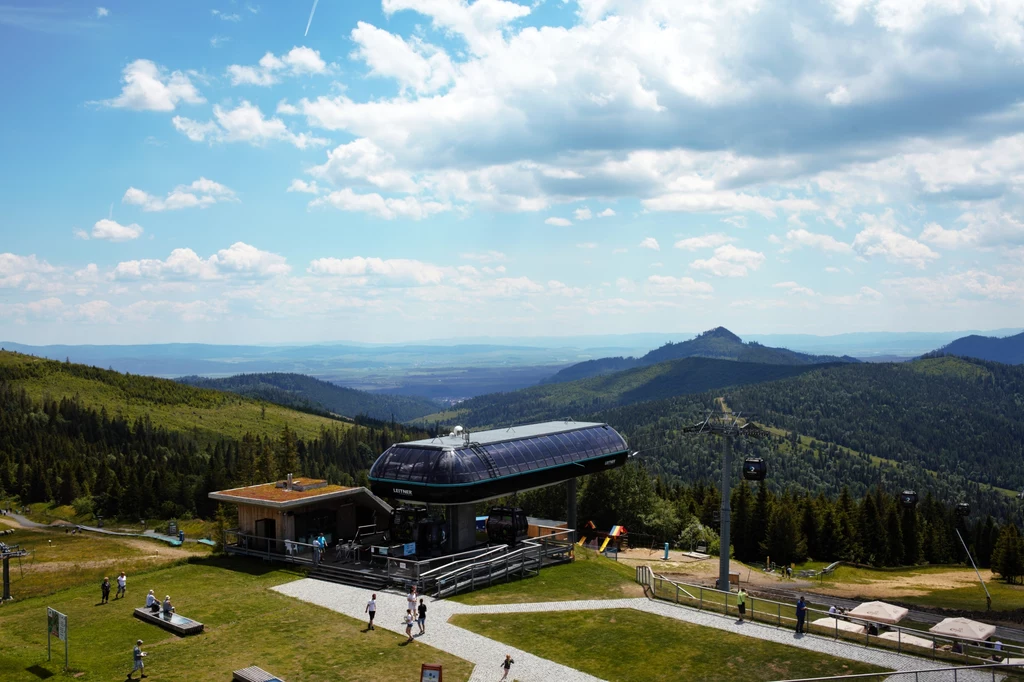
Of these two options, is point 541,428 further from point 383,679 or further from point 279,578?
point 383,679

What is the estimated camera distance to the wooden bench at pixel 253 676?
1134 inches

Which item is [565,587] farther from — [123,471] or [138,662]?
[123,471]

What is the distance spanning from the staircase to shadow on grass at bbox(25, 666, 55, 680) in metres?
16.5

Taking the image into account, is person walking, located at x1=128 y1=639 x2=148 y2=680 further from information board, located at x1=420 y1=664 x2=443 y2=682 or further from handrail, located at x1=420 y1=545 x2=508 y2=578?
handrail, located at x1=420 y1=545 x2=508 y2=578

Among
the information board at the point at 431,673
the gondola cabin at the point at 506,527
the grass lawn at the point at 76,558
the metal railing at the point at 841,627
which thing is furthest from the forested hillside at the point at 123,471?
the information board at the point at 431,673

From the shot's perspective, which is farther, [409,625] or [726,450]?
[726,450]

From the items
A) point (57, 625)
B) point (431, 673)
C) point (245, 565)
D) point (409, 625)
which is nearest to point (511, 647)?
point (409, 625)

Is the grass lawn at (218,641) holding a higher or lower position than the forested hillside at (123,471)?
higher

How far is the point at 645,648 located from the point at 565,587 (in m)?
11.2

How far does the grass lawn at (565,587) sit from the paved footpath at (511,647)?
1201 mm

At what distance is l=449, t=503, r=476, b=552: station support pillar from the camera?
51438 millimetres

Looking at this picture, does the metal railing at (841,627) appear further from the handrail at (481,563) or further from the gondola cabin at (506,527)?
the gondola cabin at (506,527)

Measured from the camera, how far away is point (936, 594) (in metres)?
76.7

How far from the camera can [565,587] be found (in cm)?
4491
